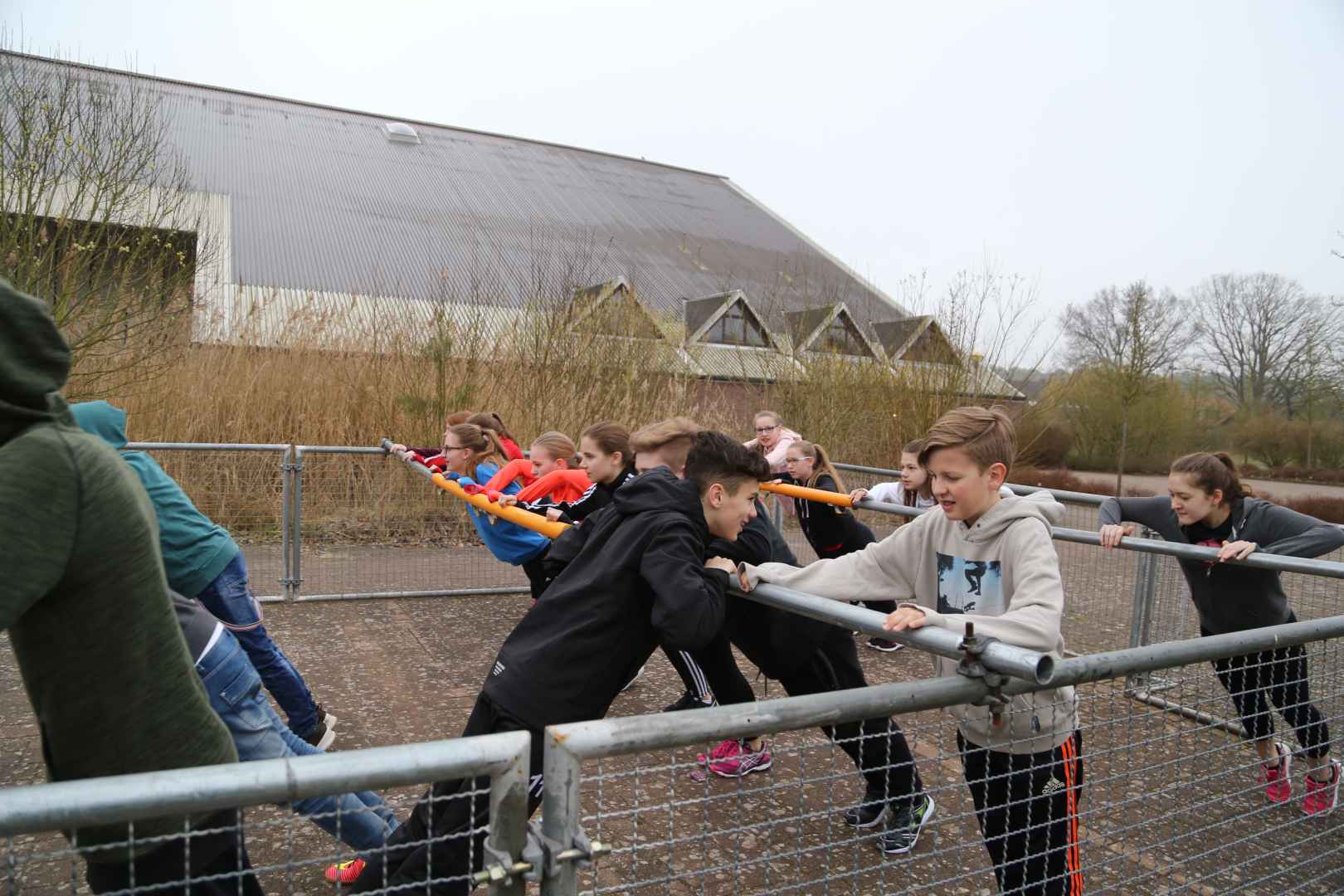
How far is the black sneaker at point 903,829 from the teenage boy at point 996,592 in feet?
1.69

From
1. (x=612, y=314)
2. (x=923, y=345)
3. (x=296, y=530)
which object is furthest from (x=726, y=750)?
(x=923, y=345)

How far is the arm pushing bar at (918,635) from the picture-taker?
1.74 metres

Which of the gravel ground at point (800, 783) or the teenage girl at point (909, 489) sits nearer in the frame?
the gravel ground at point (800, 783)

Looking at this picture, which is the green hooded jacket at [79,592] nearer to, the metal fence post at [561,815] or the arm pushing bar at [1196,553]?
the metal fence post at [561,815]

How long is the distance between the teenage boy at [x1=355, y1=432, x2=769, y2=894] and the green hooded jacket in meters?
0.78

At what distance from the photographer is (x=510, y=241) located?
27031 mm

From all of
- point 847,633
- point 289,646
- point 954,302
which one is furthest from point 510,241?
point 847,633

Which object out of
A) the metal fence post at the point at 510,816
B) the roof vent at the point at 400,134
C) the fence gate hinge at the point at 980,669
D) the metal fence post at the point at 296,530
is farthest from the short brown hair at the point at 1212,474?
the roof vent at the point at 400,134

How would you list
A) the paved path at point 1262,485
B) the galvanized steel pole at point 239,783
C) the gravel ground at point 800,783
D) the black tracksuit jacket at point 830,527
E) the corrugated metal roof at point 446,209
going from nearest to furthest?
the galvanized steel pole at point 239,783
the gravel ground at point 800,783
the black tracksuit jacket at point 830,527
the paved path at point 1262,485
the corrugated metal roof at point 446,209

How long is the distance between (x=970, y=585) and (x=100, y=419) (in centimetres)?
313

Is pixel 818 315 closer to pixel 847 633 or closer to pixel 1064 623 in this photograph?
pixel 1064 623

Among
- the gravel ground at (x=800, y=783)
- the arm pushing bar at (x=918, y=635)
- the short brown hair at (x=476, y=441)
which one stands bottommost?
the gravel ground at (x=800, y=783)

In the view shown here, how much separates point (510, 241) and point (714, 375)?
14273mm

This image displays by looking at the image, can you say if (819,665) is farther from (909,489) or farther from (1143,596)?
(1143,596)
